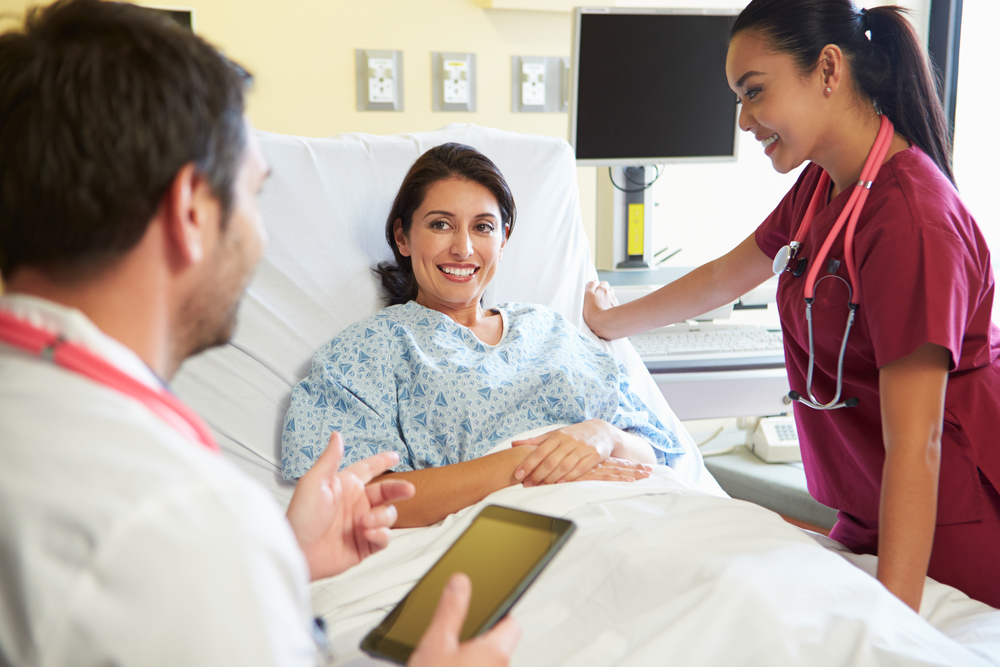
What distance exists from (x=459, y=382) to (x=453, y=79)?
1.52m

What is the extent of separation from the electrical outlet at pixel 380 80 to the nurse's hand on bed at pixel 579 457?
1.58m

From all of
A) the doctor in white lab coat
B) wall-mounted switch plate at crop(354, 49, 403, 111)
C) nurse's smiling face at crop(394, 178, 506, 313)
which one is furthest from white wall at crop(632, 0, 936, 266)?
the doctor in white lab coat

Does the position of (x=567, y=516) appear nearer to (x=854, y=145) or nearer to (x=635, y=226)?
(x=854, y=145)

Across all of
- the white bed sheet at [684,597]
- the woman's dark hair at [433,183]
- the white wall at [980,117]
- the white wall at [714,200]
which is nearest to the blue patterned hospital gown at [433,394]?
the woman's dark hair at [433,183]

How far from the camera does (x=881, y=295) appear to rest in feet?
3.48

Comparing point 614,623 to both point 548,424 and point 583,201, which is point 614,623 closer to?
point 548,424

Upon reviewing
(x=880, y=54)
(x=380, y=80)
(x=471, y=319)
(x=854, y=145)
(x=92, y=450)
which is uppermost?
(x=380, y=80)

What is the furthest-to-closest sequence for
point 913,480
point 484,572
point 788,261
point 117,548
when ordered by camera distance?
1. point 788,261
2. point 913,480
3. point 484,572
4. point 117,548

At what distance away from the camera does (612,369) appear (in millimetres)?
1573

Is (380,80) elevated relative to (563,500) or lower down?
elevated

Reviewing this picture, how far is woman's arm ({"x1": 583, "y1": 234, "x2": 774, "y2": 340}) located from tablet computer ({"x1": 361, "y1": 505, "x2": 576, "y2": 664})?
987 mm

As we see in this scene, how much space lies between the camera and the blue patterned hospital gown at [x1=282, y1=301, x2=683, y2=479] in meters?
1.33

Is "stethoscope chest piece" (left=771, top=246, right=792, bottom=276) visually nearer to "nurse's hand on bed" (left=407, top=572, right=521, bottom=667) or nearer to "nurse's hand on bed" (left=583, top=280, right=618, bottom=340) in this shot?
"nurse's hand on bed" (left=583, top=280, right=618, bottom=340)

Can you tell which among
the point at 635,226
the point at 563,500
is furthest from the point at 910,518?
the point at 635,226
